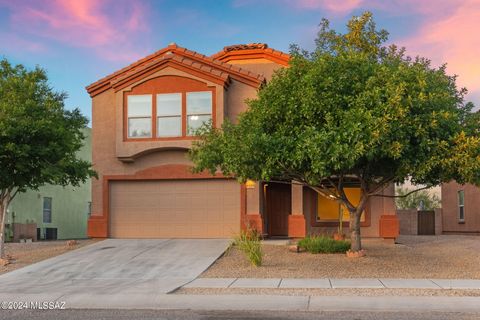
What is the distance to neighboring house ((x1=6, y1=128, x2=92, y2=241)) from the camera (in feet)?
101

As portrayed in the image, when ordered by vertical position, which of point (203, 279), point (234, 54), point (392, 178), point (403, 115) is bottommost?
point (203, 279)

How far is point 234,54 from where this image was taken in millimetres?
25453

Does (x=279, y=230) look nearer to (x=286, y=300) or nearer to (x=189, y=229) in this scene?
(x=189, y=229)

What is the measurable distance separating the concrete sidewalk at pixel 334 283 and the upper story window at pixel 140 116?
378 inches

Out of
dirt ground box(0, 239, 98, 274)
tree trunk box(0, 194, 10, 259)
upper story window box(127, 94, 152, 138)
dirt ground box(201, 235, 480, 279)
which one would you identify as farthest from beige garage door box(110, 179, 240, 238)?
tree trunk box(0, 194, 10, 259)

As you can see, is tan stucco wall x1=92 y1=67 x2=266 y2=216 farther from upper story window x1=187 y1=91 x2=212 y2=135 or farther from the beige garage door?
the beige garage door

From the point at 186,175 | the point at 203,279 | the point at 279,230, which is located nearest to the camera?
the point at 203,279

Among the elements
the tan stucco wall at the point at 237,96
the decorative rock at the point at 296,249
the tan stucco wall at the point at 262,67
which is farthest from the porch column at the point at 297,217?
the tan stucco wall at the point at 262,67

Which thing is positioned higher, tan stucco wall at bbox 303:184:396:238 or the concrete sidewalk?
tan stucco wall at bbox 303:184:396:238

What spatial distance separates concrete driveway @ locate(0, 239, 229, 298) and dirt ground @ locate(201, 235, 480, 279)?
3.14 feet

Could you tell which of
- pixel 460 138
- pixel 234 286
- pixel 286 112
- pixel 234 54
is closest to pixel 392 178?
pixel 460 138

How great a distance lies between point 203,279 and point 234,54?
42.7 ft

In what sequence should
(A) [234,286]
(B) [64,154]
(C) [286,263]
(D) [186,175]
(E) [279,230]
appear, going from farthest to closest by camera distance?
(E) [279,230] → (D) [186,175] → (B) [64,154] → (C) [286,263] → (A) [234,286]

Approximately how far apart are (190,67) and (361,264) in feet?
33.5
